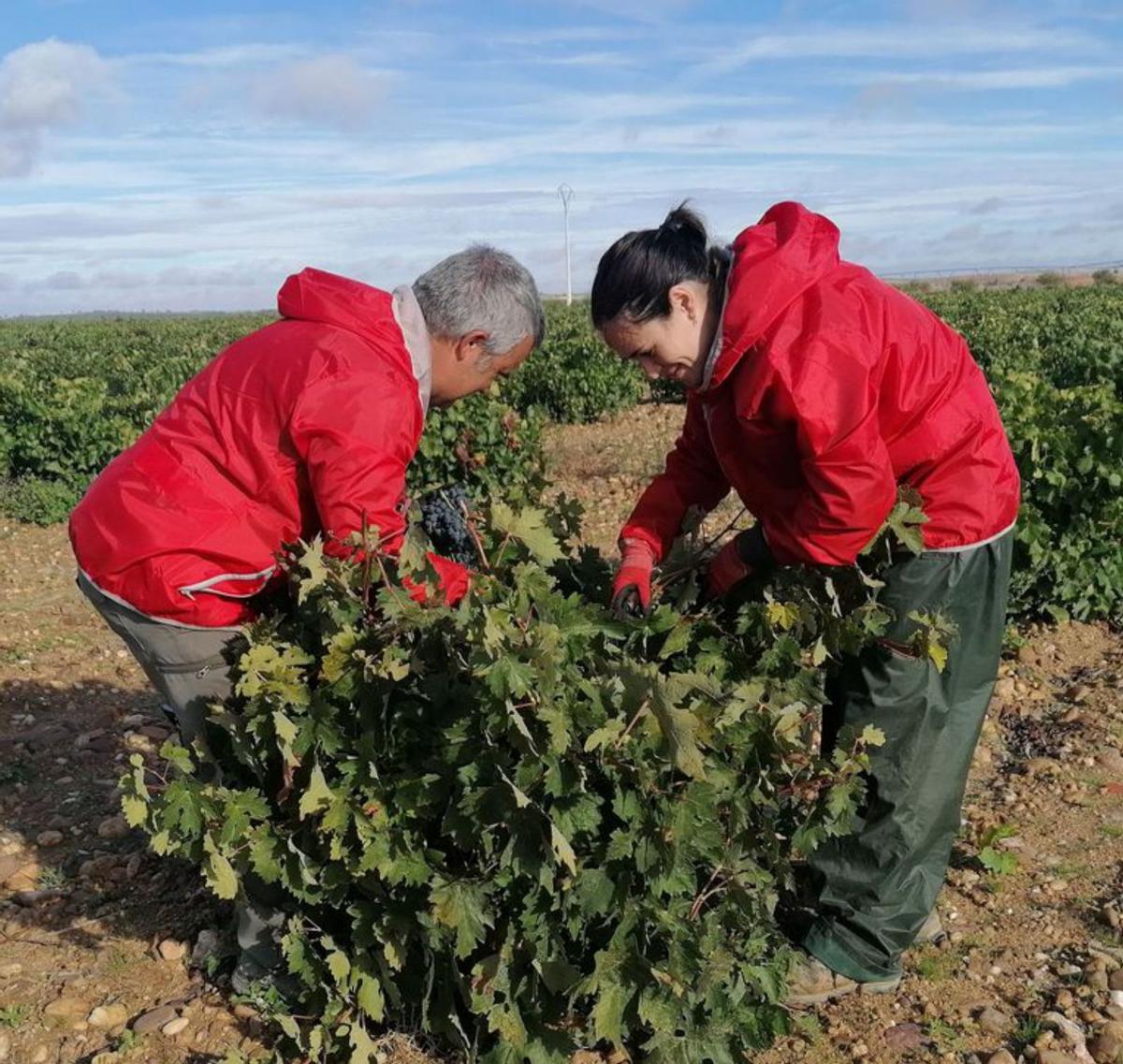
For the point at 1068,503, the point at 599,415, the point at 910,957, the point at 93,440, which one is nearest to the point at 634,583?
the point at 910,957

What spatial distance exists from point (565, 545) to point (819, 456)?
0.83m

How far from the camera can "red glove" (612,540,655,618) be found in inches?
113

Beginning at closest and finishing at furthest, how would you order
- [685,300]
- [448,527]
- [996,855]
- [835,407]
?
[835,407] → [685,300] → [448,527] → [996,855]

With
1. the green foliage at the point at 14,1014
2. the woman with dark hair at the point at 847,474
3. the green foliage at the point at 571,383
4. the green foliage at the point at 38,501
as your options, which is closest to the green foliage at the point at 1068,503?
the woman with dark hair at the point at 847,474

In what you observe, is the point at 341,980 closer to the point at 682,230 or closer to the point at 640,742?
the point at 640,742

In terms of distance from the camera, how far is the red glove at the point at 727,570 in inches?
114

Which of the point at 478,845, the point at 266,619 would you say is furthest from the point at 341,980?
the point at 266,619

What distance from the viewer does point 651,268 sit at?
2.57 m

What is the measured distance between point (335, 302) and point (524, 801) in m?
1.26

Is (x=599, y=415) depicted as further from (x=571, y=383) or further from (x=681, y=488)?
(x=681, y=488)

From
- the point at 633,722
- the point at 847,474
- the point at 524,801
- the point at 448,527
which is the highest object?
the point at 847,474

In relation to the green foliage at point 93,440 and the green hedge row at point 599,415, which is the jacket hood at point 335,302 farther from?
the green foliage at point 93,440

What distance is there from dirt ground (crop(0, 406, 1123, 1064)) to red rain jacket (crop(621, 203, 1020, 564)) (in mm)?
1272

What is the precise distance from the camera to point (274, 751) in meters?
2.82
